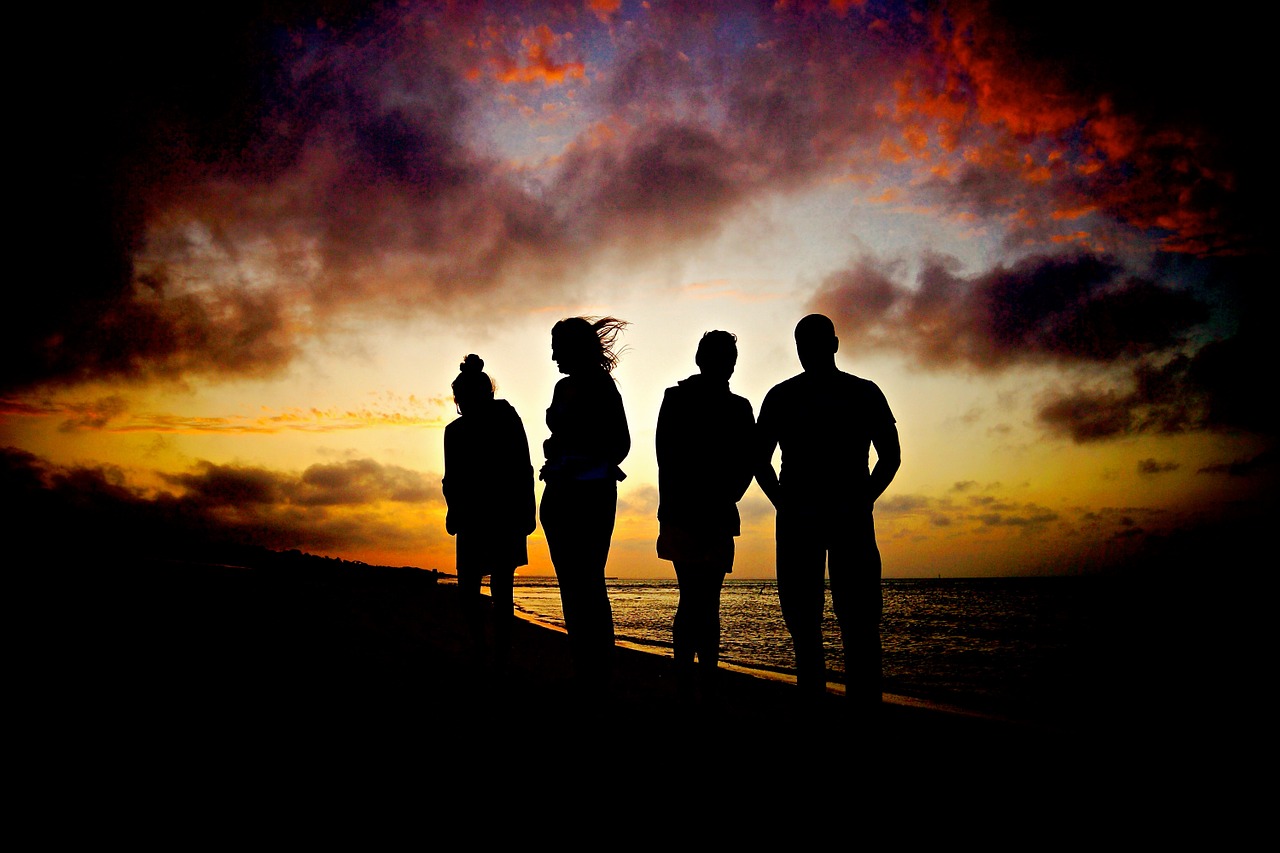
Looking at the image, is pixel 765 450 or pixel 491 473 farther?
pixel 491 473

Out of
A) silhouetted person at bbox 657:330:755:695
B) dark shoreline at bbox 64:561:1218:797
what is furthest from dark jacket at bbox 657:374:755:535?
dark shoreline at bbox 64:561:1218:797

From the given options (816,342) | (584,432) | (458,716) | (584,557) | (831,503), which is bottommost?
(458,716)

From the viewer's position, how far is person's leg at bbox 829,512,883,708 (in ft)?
10.6

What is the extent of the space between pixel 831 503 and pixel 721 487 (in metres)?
0.65

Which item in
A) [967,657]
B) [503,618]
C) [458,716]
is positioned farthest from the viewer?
[967,657]

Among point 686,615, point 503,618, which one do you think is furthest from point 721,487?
point 503,618

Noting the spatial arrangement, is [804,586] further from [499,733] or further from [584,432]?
[499,733]

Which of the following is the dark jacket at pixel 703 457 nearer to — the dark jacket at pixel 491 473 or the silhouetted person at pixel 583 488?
the silhouetted person at pixel 583 488

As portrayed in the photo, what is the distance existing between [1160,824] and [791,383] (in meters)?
2.52

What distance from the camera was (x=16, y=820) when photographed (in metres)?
1.84

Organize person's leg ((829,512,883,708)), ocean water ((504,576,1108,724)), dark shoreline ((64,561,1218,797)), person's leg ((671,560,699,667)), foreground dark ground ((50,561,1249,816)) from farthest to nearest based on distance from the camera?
ocean water ((504,576,1108,724)) → person's leg ((671,560,699,667)) → person's leg ((829,512,883,708)) → dark shoreline ((64,561,1218,797)) → foreground dark ground ((50,561,1249,816))

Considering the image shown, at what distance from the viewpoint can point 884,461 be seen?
11.2ft

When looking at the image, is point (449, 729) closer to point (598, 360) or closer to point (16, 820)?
point (16, 820)

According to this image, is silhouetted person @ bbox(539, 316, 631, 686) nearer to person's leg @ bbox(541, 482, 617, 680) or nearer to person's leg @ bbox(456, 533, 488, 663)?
person's leg @ bbox(541, 482, 617, 680)
